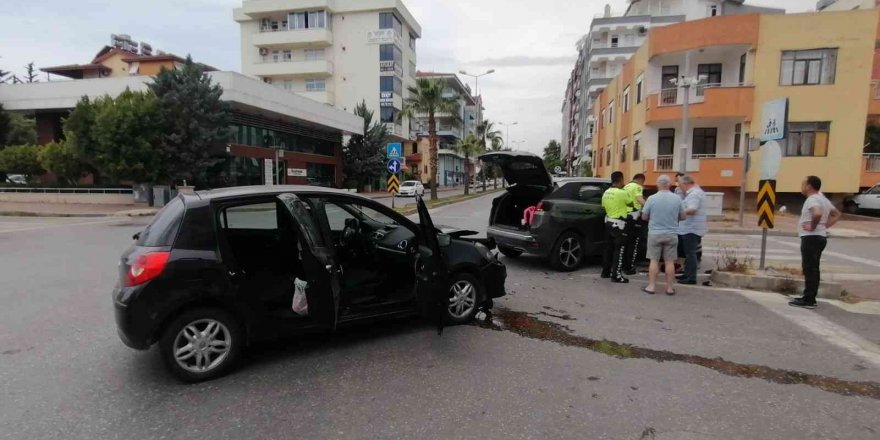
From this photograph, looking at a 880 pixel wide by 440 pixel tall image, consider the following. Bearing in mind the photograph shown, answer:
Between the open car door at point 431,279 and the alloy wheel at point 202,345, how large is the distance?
1.65 metres

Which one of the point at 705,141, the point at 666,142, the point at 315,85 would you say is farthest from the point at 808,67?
the point at 315,85

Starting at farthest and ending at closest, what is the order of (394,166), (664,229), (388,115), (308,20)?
(388,115), (308,20), (394,166), (664,229)

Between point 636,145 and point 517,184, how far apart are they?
22.0 m

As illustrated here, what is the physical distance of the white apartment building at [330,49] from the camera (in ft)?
156

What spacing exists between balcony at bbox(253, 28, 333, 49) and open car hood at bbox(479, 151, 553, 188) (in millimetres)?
44861

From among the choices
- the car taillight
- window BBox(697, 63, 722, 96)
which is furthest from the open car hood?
window BBox(697, 63, 722, 96)

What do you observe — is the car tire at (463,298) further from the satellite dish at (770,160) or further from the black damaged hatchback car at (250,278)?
the satellite dish at (770,160)

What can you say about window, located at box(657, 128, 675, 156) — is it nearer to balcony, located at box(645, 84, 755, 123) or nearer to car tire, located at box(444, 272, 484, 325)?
balcony, located at box(645, 84, 755, 123)

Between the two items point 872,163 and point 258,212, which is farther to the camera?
point 872,163

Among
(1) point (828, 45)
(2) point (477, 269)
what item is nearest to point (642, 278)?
(2) point (477, 269)

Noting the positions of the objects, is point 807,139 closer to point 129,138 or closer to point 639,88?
point 639,88

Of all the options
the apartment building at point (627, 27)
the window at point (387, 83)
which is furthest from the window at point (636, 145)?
the window at point (387, 83)

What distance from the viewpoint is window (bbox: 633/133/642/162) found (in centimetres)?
2688

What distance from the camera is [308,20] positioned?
48344 mm
